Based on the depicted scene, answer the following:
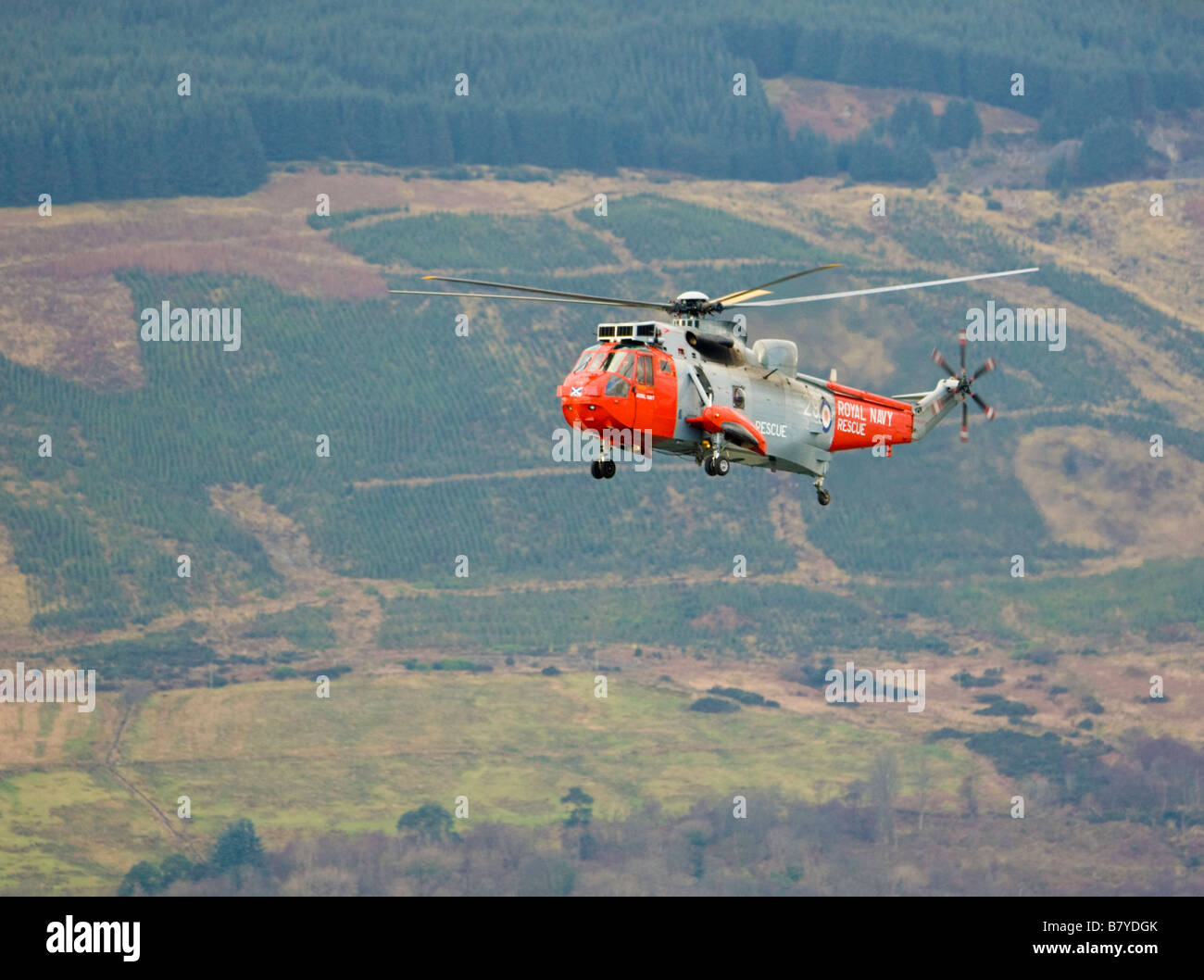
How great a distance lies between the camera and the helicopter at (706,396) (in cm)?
8369

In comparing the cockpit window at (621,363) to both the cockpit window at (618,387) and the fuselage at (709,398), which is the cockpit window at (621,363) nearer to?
the fuselage at (709,398)

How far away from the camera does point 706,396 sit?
284 ft

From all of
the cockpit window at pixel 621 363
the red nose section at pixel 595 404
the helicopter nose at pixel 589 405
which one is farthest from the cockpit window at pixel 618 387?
the cockpit window at pixel 621 363

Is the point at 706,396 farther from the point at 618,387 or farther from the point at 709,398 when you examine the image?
the point at 618,387

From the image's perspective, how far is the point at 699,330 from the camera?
88.1m

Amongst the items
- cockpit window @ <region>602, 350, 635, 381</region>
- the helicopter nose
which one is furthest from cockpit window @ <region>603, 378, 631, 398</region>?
cockpit window @ <region>602, 350, 635, 381</region>

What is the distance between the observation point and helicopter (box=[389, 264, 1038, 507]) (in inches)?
3295
